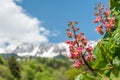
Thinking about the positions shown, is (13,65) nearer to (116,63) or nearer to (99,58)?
(99,58)

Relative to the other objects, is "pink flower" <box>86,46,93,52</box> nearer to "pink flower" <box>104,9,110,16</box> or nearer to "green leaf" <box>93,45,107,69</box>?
"green leaf" <box>93,45,107,69</box>

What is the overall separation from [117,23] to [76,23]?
0.40 meters

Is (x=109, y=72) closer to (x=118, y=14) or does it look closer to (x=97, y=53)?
(x=97, y=53)

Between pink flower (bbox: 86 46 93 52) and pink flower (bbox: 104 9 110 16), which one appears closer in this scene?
pink flower (bbox: 86 46 93 52)

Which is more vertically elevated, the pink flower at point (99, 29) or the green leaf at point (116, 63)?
the pink flower at point (99, 29)

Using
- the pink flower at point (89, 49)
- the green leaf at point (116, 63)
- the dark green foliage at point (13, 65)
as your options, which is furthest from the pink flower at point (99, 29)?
the dark green foliage at point (13, 65)

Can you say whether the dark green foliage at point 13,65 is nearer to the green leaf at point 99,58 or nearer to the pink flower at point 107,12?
the pink flower at point 107,12

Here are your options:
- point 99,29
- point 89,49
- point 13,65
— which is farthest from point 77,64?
point 13,65

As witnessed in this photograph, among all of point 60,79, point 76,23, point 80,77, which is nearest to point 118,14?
point 76,23

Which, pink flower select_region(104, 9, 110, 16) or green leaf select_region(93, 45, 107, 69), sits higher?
pink flower select_region(104, 9, 110, 16)

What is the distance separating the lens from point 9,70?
149m

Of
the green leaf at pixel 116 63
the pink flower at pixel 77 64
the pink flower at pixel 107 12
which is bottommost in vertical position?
the green leaf at pixel 116 63

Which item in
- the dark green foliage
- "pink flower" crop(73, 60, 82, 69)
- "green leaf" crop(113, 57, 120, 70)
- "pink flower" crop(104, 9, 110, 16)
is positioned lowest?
"green leaf" crop(113, 57, 120, 70)

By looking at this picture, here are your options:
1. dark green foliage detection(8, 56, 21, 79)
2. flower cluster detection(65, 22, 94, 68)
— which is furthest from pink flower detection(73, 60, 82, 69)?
dark green foliage detection(8, 56, 21, 79)
